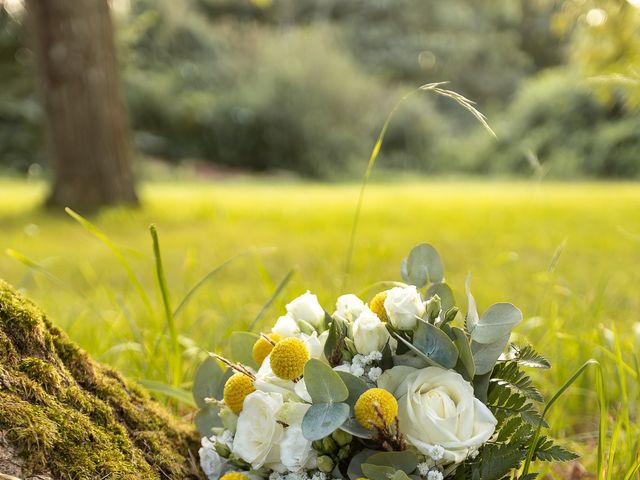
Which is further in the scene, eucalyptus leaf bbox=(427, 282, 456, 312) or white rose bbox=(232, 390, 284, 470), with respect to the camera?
eucalyptus leaf bbox=(427, 282, 456, 312)

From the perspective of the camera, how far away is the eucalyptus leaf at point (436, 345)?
1.03 m

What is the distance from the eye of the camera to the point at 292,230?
572 cm

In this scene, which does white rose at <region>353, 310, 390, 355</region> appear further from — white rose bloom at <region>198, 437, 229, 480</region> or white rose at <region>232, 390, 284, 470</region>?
white rose bloom at <region>198, 437, 229, 480</region>

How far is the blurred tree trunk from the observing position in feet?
18.8

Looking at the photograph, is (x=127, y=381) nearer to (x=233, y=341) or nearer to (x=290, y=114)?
(x=233, y=341)

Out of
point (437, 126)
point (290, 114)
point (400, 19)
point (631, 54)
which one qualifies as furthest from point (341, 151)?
point (400, 19)

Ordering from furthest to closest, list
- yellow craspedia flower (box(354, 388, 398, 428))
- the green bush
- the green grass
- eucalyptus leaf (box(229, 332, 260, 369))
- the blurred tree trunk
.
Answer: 1. the green bush
2. the blurred tree trunk
3. the green grass
4. eucalyptus leaf (box(229, 332, 260, 369))
5. yellow craspedia flower (box(354, 388, 398, 428))

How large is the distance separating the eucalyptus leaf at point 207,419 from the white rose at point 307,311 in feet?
0.80

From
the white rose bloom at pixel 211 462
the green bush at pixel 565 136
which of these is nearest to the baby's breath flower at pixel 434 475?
the white rose bloom at pixel 211 462

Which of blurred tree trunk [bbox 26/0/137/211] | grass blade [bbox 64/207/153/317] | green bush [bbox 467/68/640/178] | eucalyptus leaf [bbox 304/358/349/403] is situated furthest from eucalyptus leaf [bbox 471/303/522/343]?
green bush [bbox 467/68/640/178]

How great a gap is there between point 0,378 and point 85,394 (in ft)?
0.55

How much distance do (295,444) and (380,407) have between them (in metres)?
0.16

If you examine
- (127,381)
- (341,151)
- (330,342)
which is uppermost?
(330,342)

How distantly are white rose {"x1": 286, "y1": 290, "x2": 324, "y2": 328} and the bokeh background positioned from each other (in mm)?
267
